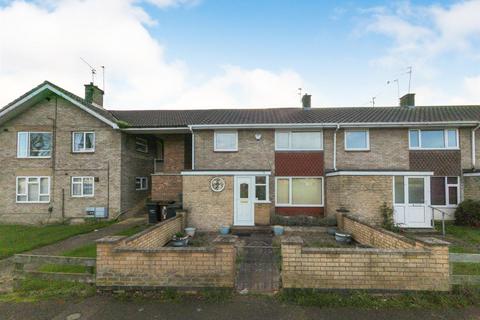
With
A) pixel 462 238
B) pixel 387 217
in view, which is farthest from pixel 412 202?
pixel 462 238

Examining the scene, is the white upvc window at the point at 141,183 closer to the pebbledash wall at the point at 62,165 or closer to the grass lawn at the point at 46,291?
the pebbledash wall at the point at 62,165

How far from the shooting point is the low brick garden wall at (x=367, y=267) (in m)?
4.27

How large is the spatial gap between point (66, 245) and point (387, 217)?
40.7ft

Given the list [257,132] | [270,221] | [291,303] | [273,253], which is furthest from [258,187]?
[291,303]

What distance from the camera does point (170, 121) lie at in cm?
1474

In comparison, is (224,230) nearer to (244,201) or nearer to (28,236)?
(244,201)

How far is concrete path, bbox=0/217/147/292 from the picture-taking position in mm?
5323

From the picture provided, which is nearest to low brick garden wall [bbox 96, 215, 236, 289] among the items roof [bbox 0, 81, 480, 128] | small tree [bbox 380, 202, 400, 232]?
small tree [bbox 380, 202, 400, 232]

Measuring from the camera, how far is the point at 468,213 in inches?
426

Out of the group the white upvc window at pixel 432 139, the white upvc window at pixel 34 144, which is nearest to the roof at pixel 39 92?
the white upvc window at pixel 34 144

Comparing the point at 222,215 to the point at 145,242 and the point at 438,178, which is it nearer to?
the point at 145,242

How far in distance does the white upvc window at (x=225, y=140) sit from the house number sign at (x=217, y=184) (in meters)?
2.83

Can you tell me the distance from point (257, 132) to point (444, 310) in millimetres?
9828

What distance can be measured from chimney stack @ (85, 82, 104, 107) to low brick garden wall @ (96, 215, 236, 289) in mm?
14190
